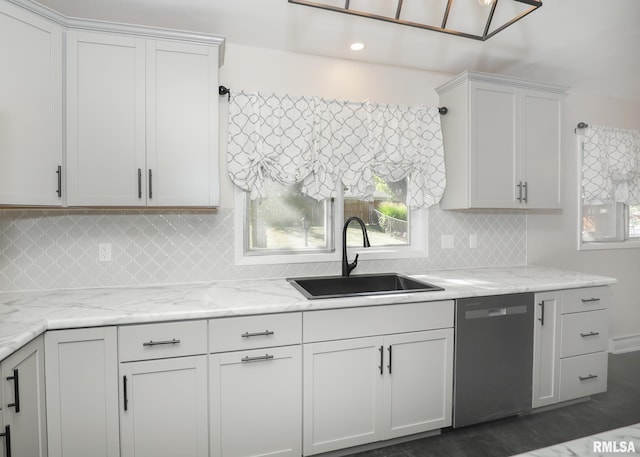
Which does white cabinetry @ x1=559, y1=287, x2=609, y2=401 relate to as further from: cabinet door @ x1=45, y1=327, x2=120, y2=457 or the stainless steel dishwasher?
cabinet door @ x1=45, y1=327, x2=120, y2=457

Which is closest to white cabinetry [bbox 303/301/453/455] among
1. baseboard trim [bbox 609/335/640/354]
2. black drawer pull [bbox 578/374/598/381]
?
black drawer pull [bbox 578/374/598/381]

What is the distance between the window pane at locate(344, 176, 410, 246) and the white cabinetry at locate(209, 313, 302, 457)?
1.12 meters

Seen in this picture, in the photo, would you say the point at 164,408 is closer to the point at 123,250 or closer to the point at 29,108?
→ the point at 123,250

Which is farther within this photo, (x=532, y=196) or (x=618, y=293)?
(x=618, y=293)

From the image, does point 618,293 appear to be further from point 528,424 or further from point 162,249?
point 162,249

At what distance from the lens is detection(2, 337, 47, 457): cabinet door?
4.38 ft

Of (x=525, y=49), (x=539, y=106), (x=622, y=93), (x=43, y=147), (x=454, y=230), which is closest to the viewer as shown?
(x=43, y=147)

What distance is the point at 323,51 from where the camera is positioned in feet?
8.41

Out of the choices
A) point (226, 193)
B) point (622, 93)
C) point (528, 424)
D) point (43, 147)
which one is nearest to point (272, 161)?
point (226, 193)

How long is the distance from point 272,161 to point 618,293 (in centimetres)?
359

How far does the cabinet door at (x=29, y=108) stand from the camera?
5.42 feet

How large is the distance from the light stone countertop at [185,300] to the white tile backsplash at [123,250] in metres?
0.07

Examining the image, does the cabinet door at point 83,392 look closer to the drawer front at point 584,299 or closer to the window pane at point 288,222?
the window pane at point 288,222

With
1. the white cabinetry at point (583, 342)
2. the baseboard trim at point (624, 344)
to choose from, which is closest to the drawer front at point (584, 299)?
the white cabinetry at point (583, 342)
